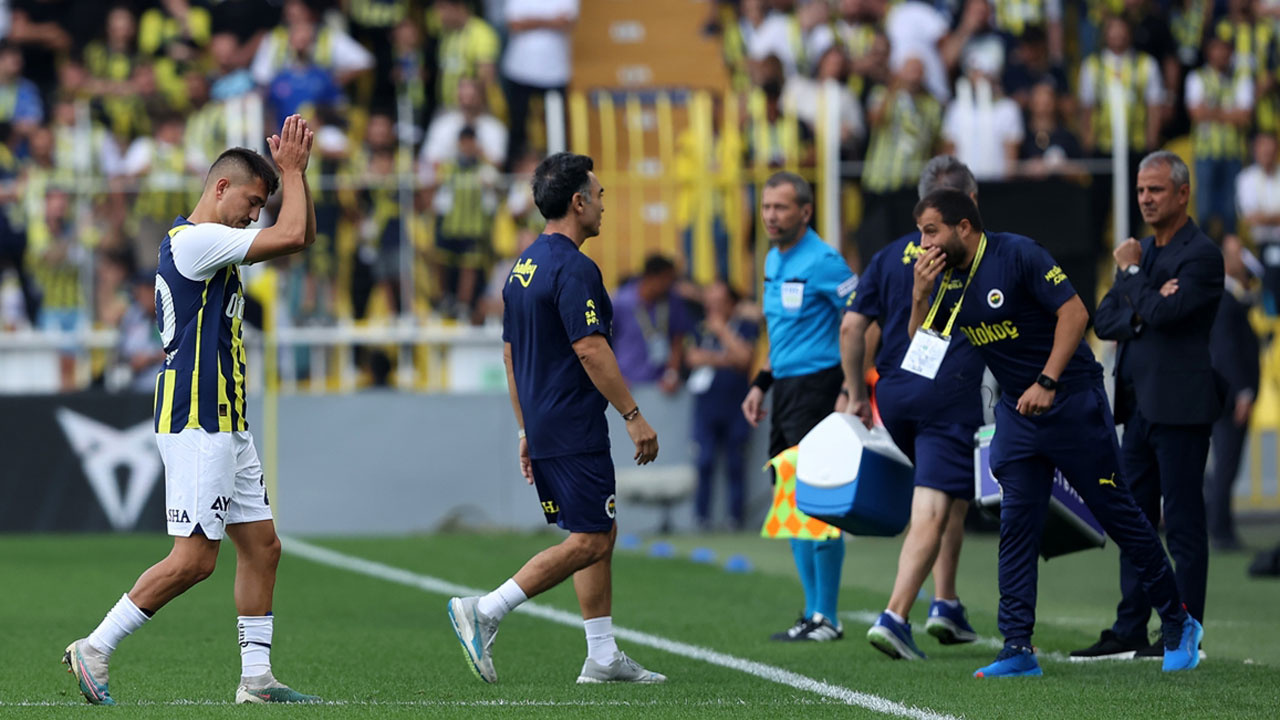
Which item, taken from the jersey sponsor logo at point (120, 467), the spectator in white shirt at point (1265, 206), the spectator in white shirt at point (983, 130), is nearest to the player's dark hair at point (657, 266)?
the spectator in white shirt at point (983, 130)

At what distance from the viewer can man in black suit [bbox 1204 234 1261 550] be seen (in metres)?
14.1

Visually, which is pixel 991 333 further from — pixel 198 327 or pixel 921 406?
pixel 198 327

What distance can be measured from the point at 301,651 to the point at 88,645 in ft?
6.50

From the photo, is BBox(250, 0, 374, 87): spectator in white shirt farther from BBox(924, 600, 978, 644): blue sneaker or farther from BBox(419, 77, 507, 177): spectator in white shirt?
BBox(924, 600, 978, 644): blue sneaker

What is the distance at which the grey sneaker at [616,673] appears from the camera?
743cm

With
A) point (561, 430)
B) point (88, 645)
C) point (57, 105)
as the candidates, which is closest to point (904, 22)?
point (57, 105)

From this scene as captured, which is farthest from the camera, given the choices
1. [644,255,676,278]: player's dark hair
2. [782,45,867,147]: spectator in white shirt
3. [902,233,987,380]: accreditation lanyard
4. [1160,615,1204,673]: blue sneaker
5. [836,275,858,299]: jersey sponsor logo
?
[782,45,867,147]: spectator in white shirt

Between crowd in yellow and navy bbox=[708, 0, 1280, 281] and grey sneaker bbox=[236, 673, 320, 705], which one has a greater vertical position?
crowd in yellow and navy bbox=[708, 0, 1280, 281]

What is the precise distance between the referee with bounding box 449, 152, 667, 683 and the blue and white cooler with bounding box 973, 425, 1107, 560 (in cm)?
170

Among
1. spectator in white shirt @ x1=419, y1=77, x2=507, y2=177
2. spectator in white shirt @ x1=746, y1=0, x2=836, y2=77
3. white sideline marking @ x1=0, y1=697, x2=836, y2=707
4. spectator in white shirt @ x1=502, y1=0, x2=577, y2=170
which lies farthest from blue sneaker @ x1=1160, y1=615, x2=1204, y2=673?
spectator in white shirt @ x1=502, y1=0, x2=577, y2=170

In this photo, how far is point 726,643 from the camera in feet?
29.2

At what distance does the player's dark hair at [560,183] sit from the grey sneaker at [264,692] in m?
2.08

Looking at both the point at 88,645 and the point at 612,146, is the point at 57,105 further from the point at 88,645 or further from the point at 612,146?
the point at 88,645

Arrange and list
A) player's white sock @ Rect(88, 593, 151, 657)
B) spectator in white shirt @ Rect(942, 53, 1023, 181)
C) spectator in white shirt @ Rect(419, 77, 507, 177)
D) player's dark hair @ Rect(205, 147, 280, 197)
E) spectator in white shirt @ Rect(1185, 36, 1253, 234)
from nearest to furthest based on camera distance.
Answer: player's white sock @ Rect(88, 593, 151, 657)
player's dark hair @ Rect(205, 147, 280, 197)
spectator in white shirt @ Rect(942, 53, 1023, 181)
spectator in white shirt @ Rect(1185, 36, 1253, 234)
spectator in white shirt @ Rect(419, 77, 507, 177)
